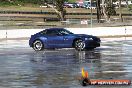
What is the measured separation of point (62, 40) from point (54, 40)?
0.58m

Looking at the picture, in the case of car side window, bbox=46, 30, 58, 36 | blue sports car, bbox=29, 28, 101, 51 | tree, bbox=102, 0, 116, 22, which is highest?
car side window, bbox=46, 30, 58, 36

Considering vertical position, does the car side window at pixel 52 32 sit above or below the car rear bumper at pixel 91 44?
above

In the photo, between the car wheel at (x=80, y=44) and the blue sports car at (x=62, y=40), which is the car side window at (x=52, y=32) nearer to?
the blue sports car at (x=62, y=40)

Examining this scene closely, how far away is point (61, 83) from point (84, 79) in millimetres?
1010

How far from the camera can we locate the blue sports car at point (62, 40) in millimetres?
29625

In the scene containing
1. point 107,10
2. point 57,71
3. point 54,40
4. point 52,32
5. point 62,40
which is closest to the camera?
point 57,71

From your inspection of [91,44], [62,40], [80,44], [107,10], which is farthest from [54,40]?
[107,10]

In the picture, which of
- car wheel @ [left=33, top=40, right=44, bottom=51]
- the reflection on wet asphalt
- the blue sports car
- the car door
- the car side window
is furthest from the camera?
car wheel @ [left=33, top=40, right=44, bottom=51]

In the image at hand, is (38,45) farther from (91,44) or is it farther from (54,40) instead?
(91,44)

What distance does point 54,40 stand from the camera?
99.5 feet

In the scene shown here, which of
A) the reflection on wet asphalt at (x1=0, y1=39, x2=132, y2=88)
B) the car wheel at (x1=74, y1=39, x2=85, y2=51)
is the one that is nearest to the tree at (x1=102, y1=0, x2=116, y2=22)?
the car wheel at (x1=74, y1=39, x2=85, y2=51)

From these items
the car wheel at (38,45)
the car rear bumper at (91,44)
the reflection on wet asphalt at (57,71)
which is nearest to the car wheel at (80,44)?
the car rear bumper at (91,44)

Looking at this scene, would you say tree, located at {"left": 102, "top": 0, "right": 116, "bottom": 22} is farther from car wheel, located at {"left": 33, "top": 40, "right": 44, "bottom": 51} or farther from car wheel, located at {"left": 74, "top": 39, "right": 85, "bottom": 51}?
car wheel, located at {"left": 74, "top": 39, "right": 85, "bottom": 51}

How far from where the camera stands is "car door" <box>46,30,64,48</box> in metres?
30.2
